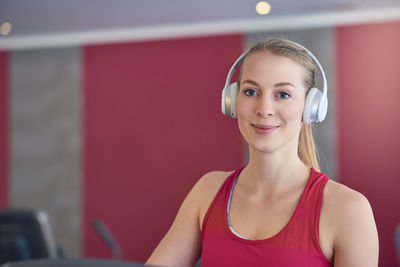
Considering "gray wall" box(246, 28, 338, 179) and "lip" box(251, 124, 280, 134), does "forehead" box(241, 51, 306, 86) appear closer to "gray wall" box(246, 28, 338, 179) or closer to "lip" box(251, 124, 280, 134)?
"lip" box(251, 124, 280, 134)

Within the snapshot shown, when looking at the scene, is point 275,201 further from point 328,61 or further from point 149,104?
point 149,104

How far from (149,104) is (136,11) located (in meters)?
0.85

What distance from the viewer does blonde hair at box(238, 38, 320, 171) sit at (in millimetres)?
1290

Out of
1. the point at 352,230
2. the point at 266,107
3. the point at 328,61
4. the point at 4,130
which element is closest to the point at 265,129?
the point at 266,107

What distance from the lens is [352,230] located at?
1.15 meters

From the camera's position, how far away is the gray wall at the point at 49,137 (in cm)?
506

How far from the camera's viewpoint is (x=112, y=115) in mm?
4961

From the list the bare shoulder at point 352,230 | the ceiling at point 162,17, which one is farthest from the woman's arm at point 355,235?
the ceiling at point 162,17

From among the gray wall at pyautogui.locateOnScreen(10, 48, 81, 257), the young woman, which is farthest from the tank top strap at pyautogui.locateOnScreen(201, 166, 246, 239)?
the gray wall at pyautogui.locateOnScreen(10, 48, 81, 257)

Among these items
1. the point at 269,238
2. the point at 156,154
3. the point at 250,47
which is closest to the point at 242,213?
the point at 269,238

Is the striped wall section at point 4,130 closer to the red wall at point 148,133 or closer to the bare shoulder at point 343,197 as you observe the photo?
the red wall at point 148,133

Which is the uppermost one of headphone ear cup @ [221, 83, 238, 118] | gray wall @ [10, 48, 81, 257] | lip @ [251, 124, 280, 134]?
headphone ear cup @ [221, 83, 238, 118]

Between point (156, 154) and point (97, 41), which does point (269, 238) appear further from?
point (97, 41)

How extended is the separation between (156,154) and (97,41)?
1.17m
